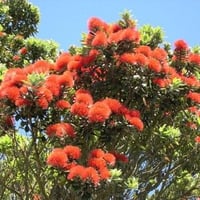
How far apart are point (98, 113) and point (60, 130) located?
0.53m

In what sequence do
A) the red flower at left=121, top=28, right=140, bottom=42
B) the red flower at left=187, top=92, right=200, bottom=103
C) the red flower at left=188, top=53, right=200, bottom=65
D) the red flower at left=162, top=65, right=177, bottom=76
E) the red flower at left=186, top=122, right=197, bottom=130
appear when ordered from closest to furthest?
1. the red flower at left=121, top=28, right=140, bottom=42
2. the red flower at left=162, top=65, right=177, bottom=76
3. the red flower at left=187, top=92, right=200, bottom=103
4. the red flower at left=188, top=53, right=200, bottom=65
5. the red flower at left=186, top=122, right=197, bottom=130

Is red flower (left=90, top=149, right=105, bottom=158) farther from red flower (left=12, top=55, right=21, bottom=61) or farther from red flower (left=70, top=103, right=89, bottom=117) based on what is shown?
red flower (left=12, top=55, right=21, bottom=61)

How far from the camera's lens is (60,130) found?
702 cm

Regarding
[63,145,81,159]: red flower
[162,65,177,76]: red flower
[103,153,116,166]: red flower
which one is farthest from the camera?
[162,65,177,76]: red flower

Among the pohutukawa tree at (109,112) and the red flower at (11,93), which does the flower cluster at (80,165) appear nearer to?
the pohutukawa tree at (109,112)

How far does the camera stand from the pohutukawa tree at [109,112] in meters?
6.95

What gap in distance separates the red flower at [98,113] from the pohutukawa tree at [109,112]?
0.04 feet

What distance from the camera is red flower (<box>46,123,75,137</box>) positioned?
7.02m

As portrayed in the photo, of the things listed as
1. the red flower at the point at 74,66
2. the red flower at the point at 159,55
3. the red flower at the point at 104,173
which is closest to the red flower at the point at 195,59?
the red flower at the point at 159,55

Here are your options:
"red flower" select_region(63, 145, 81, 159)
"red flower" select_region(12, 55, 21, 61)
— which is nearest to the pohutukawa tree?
"red flower" select_region(63, 145, 81, 159)

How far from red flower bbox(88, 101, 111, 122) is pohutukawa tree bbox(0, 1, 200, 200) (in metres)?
0.01

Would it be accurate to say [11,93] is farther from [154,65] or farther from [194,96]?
[194,96]

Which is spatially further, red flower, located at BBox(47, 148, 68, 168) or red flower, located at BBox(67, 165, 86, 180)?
red flower, located at BBox(47, 148, 68, 168)

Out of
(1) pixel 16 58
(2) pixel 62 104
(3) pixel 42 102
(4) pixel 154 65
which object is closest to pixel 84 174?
(3) pixel 42 102
